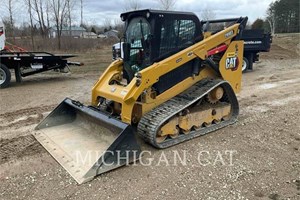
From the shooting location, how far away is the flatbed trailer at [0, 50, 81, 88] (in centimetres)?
1002

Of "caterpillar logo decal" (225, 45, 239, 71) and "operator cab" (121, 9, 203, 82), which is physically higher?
"operator cab" (121, 9, 203, 82)

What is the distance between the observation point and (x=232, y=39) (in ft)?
19.2

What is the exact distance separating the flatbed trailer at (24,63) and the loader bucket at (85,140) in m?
5.48

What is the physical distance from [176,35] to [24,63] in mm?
7165

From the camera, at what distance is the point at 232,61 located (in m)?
5.90

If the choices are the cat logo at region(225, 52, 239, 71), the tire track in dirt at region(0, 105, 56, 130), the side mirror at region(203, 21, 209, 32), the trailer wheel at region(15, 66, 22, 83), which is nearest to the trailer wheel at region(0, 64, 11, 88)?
the trailer wheel at region(15, 66, 22, 83)

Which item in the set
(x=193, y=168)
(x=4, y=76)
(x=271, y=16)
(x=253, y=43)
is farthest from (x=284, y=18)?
(x=193, y=168)

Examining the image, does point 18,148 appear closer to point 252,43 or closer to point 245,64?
point 245,64

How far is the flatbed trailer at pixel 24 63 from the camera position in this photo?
32.9 ft

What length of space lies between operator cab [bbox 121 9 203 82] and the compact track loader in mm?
15

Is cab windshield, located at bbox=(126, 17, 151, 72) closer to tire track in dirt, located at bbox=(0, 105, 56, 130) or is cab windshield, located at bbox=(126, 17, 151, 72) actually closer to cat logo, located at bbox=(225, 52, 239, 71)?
cat logo, located at bbox=(225, 52, 239, 71)

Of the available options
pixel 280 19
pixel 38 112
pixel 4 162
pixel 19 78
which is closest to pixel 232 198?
pixel 4 162

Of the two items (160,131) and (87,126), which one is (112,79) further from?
(160,131)

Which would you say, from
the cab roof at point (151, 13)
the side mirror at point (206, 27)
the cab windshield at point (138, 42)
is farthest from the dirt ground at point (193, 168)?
the cab roof at point (151, 13)
